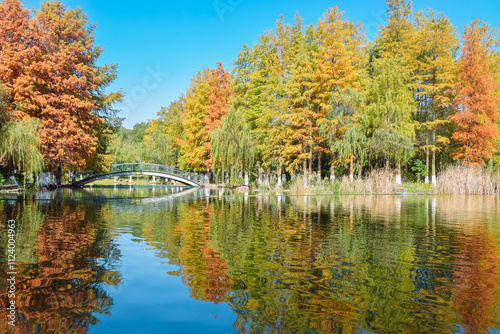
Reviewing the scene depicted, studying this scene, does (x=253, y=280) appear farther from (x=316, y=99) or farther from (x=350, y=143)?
(x=316, y=99)

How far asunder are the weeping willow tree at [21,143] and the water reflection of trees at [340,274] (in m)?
18.7

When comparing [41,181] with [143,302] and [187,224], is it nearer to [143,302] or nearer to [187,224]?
[187,224]

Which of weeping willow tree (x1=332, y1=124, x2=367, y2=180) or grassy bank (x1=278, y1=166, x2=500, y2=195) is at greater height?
weeping willow tree (x1=332, y1=124, x2=367, y2=180)

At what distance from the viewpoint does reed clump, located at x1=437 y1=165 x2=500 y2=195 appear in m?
29.9

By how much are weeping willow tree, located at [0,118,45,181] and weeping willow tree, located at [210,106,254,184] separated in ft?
48.6

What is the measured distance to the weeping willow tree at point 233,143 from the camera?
115 feet

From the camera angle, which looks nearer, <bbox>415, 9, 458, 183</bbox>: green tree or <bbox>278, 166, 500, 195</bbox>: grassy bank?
<bbox>278, 166, 500, 195</bbox>: grassy bank

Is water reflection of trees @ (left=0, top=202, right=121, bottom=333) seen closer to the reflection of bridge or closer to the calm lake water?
the calm lake water

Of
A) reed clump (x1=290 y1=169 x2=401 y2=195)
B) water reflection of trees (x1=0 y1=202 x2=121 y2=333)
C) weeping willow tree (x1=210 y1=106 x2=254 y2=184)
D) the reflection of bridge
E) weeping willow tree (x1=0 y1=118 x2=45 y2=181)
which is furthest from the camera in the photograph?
the reflection of bridge

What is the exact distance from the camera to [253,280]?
17.8 ft

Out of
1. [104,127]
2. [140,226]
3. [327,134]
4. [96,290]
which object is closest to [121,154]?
[104,127]

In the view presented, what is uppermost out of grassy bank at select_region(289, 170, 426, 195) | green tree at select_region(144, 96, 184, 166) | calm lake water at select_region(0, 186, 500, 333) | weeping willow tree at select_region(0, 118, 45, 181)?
green tree at select_region(144, 96, 184, 166)

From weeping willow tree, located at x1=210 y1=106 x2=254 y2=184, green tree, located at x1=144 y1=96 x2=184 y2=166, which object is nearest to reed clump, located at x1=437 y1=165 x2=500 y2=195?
weeping willow tree, located at x1=210 y1=106 x2=254 y2=184

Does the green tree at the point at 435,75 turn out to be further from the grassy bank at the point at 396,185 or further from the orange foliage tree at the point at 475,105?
Result: the grassy bank at the point at 396,185
